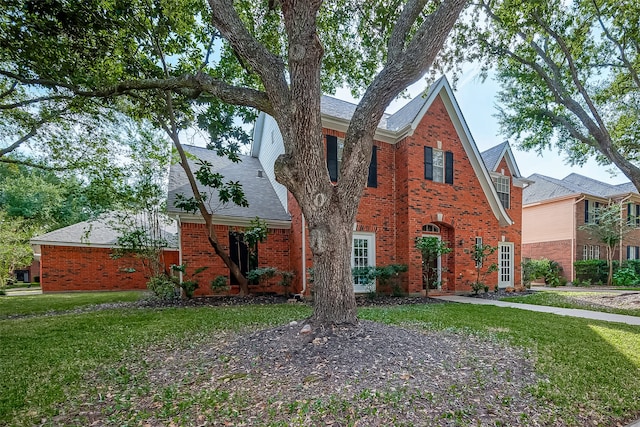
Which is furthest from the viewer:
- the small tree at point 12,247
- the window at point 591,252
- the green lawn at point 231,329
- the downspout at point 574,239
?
the window at point 591,252

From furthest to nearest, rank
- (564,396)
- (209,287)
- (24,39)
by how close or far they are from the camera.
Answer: (209,287), (24,39), (564,396)

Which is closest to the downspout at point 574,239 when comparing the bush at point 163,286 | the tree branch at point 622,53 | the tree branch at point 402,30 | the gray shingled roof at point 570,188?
the gray shingled roof at point 570,188

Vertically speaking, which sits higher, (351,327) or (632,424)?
(351,327)

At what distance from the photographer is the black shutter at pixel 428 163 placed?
36.3 feet

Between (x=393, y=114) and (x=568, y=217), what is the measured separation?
1495cm

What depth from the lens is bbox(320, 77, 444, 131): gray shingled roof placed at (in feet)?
36.5

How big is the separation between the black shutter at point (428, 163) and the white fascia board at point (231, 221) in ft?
18.5


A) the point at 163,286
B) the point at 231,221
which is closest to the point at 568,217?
the point at 231,221

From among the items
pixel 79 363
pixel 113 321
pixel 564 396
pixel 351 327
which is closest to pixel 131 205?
pixel 113 321

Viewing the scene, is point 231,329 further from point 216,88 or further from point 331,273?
point 216,88

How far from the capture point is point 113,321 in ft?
21.2

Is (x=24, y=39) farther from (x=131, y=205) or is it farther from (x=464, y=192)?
(x=464, y=192)

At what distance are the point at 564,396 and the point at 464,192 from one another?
32.0 feet

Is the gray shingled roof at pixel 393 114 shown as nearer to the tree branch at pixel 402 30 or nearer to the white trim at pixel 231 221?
the white trim at pixel 231 221
